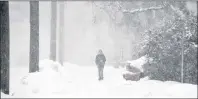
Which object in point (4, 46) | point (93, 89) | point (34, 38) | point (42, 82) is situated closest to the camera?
point (4, 46)

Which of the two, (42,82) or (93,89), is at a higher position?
(42,82)

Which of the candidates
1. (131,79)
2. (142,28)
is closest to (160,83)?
(131,79)

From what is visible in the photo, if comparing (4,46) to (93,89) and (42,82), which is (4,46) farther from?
(93,89)

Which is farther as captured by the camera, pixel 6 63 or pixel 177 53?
pixel 177 53

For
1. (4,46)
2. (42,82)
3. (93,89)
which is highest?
(4,46)

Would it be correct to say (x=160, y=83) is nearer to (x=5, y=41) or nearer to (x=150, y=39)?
(x=150, y=39)

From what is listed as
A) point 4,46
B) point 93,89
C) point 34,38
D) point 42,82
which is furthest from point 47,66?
point 4,46

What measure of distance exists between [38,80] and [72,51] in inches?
1632

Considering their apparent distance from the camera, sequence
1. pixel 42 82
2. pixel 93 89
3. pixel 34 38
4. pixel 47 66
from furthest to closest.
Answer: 1. pixel 47 66
2. pixel 34 38
3. pixel 93 89
4. pixel 42 82

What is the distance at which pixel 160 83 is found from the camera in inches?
529

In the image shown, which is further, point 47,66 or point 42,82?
point 47,66

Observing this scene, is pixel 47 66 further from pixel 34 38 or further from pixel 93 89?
pixel 93 89

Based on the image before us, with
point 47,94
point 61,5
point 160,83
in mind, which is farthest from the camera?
point 61,5

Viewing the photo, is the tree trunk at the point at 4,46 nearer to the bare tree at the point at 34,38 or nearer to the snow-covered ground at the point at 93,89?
the snow-covered ground at the point at 93,89
